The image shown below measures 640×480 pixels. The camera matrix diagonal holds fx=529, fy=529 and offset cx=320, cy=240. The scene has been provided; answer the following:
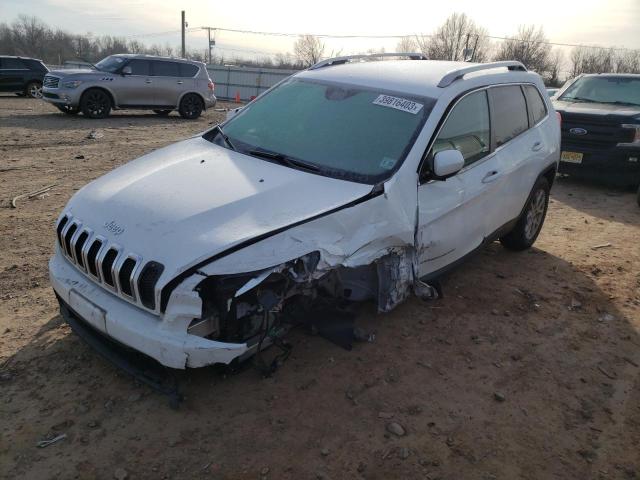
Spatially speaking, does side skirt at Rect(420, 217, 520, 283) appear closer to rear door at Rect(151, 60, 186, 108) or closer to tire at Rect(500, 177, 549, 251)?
tire at Rect(500, 177, 549, 251)

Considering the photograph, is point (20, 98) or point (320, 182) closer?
point (320, 182)

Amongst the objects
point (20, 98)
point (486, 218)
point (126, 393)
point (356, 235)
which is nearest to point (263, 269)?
point (356, 235)

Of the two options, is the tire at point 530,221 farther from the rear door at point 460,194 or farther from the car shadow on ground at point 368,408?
the car shadow on ground at point 368,408

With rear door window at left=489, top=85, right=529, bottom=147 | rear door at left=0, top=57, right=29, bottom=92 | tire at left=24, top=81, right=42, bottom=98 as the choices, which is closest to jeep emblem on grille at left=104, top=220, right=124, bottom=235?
rear door window at left=489, top=85, right=529, bottom=147

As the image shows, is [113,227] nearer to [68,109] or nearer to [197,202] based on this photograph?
[197,202]

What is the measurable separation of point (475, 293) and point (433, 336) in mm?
952

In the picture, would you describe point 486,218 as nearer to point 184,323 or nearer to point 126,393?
point 184,323

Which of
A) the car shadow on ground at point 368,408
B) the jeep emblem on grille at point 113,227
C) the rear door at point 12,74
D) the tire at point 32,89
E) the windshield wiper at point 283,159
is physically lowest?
the car shadow on ground at point 368,408

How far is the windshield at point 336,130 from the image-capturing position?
3566 mm

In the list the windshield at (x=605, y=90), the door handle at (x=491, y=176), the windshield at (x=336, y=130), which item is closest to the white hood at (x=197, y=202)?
the windshield at (x=336, y=130)

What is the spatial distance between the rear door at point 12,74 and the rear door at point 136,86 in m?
7.80

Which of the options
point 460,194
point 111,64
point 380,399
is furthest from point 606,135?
point 111,64

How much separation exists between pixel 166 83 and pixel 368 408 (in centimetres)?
1487

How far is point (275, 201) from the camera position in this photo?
10.1 ft
